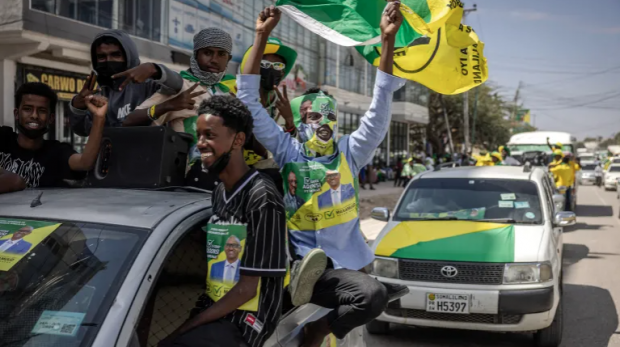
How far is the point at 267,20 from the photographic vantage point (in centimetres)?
346

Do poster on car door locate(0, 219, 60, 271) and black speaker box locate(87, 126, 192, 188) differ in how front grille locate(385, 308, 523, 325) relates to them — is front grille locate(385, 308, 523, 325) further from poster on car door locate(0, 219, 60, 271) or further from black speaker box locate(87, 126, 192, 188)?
poster on car door locate(0, 219, 60, 271)

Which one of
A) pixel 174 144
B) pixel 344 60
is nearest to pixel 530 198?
pixel 174 144

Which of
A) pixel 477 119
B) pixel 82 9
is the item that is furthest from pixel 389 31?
pixel 477 119

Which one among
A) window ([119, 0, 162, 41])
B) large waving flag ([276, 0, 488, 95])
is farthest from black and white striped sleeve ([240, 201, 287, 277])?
window ([119, 0, 162, 41])

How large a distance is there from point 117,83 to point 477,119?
2226 inches

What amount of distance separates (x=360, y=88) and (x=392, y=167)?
703 centimetres

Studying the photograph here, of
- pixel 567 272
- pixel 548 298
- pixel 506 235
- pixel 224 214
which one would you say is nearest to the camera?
pixel 224 214

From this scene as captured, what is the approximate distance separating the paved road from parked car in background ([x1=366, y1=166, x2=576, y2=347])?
0.38 metres

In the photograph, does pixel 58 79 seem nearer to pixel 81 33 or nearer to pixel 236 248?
pixel 81 33

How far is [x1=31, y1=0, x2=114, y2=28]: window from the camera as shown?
13.2m

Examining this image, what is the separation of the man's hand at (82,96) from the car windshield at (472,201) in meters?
3.84

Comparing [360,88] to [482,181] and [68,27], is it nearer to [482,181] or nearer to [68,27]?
[68,27]

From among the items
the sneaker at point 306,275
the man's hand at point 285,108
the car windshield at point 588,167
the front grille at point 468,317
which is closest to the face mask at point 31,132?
the man's hand at point 285,108

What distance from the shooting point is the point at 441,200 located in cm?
692
